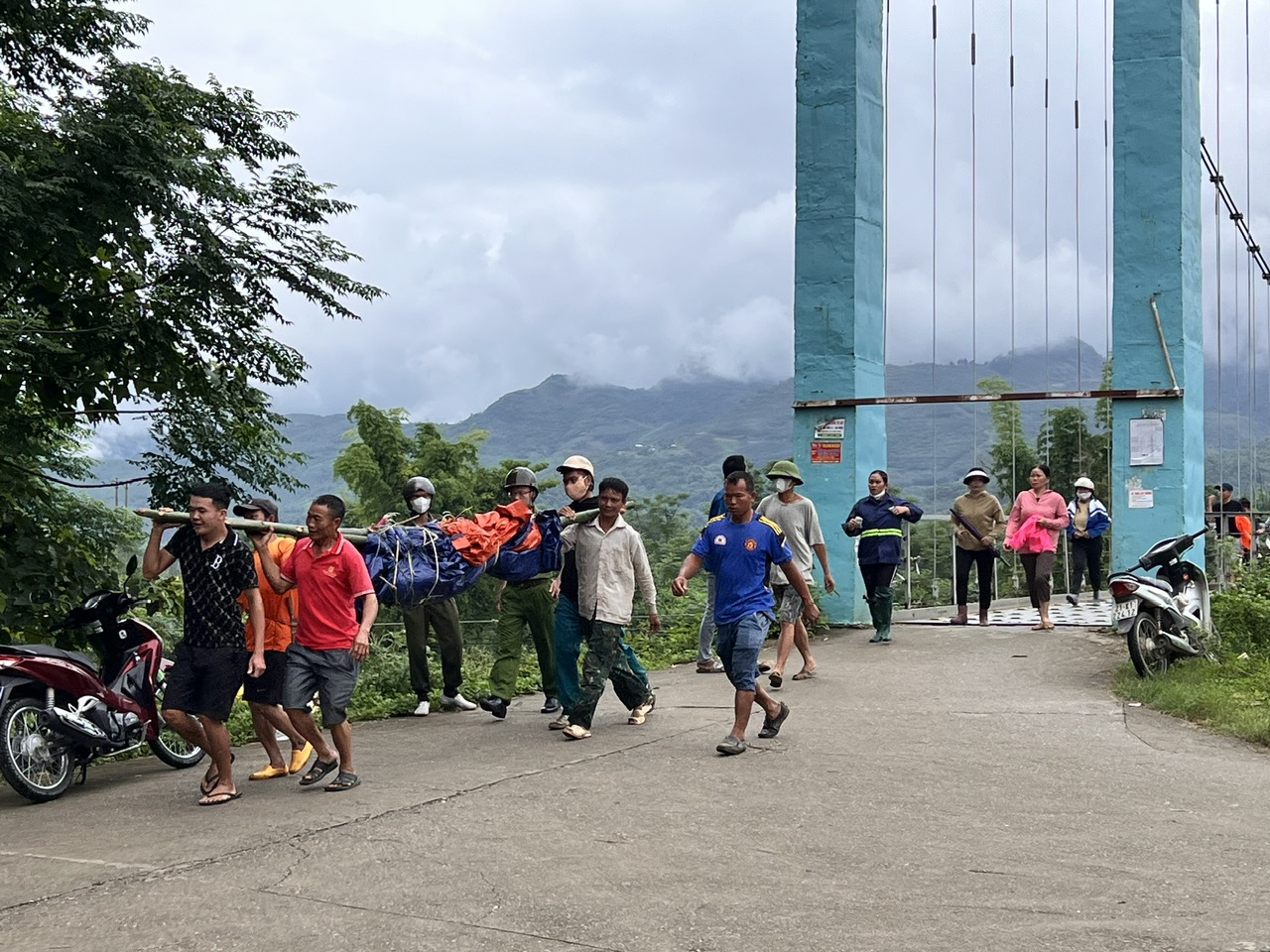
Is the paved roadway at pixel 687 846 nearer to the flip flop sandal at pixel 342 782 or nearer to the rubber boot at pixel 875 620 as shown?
the flip flop sandal at pixel 342 782

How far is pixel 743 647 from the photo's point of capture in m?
8.75

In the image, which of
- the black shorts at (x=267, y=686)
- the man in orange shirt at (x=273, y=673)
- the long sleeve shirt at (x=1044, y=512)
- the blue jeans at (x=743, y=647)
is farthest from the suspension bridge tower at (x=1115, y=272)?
the black shorts at (x=267, y=686)

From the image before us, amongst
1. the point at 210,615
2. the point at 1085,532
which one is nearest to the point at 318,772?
the point at 210,615

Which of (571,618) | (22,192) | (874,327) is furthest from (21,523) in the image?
(874,327)

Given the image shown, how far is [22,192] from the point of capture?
8977 millimetres

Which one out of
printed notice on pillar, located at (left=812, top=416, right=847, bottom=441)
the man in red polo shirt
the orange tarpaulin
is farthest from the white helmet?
printed notice on pillar, located at (left=812, top=416, right=847, bottom=441)

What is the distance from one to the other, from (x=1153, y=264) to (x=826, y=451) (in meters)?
3.98

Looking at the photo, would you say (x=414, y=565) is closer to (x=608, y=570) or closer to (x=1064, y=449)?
(x=608, y=570)

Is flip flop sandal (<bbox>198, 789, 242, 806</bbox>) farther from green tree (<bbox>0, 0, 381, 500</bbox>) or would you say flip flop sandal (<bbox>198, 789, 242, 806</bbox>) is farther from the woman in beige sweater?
the woman in beige sweater

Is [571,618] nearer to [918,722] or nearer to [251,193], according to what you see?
[918,722]

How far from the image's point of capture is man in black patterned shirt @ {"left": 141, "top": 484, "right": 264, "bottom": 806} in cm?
755

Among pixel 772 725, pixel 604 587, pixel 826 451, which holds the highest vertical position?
pixel 826 451

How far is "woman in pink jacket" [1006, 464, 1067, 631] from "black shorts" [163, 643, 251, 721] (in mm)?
9538

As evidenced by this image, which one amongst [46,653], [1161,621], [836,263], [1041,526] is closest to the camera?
[46,653]
